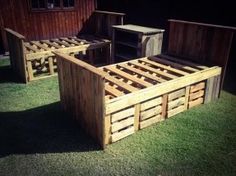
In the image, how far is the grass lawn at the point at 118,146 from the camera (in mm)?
4379

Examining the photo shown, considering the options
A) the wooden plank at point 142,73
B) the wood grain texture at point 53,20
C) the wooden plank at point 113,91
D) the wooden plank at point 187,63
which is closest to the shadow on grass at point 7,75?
the wood grain texture at point 53,20

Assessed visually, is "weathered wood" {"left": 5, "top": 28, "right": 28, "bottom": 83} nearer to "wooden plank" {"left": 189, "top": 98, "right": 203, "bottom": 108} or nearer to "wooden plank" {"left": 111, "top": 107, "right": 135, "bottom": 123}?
"wooden plank" {"left": 111, "top": 107, "right": 135, "bottom": 123}

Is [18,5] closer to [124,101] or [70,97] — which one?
[70,97]

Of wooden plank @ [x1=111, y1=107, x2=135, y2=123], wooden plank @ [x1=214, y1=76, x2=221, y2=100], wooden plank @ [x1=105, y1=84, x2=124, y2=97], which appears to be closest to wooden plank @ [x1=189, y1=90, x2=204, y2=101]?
wooden plank @ [x1=214, y1=76, x2=221, y2=100]

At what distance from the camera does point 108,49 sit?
9.78 m

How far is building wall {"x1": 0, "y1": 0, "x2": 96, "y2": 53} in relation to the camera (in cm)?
948

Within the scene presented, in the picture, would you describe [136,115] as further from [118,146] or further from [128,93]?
[118,146]

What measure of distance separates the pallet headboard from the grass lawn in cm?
134

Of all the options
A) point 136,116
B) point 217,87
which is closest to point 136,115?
point 136,116

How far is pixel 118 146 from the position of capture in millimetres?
4953

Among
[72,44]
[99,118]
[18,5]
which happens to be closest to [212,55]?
[99,118]

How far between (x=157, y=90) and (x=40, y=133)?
2.65 metres

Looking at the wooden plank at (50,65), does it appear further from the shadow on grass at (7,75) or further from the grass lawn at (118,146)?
the grass lawn at (118,146)

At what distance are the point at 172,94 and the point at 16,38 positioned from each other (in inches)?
198
